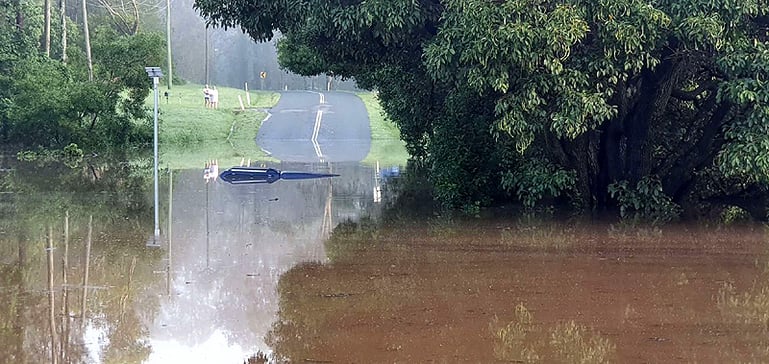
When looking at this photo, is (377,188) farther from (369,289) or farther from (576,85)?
(369,289)

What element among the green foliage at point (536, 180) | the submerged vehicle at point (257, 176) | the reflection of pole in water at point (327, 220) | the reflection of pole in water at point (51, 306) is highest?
the green foliage at point (536, 180)

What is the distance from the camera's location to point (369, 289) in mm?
9086

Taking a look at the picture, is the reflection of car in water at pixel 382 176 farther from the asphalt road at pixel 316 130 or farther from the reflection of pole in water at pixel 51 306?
the reflection of pole in water at pixel 51 306

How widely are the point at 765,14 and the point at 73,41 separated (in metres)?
40.0

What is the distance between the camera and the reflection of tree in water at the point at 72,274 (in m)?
7.09

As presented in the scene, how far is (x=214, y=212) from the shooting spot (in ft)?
49.0

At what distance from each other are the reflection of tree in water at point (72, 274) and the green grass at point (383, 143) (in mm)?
12431

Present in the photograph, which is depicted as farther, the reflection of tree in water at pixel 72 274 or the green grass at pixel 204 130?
the green grass at pixel 204 130

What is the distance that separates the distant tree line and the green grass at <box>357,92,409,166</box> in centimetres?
840

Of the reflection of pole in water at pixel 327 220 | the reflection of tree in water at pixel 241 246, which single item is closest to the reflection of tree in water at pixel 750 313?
the reflection of tree in water at pixel 241 246

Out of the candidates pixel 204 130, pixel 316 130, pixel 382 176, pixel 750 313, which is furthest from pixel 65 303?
pixel 316 130

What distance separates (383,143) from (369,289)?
30552 mm

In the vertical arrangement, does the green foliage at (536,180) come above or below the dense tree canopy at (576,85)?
below

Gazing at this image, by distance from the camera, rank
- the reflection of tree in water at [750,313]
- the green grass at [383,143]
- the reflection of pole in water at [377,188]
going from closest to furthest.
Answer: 1. the reflection of tree in water at [750,313]
2. the reflection of pole in water at [377,188]
3. the green grass at [383,143]
